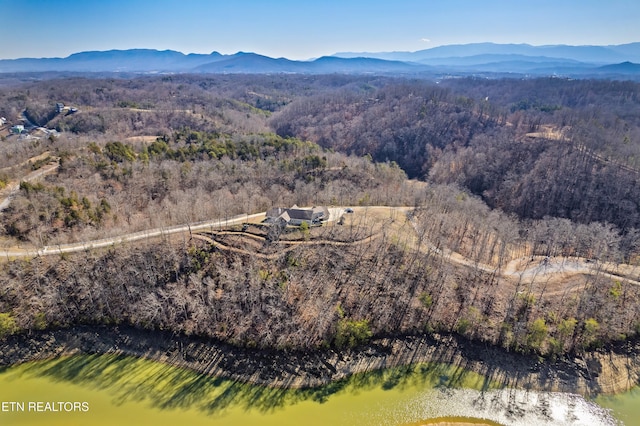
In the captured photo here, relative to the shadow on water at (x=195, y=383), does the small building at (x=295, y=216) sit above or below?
above

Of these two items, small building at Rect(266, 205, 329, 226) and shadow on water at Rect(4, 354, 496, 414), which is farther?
small building at Rect(266, 205, 329, 226)

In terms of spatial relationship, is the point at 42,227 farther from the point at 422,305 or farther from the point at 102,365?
the point at 422,305

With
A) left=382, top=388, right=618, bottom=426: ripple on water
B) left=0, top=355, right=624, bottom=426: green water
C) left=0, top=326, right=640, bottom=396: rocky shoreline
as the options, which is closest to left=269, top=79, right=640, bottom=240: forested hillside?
left=0, top=326, right=640, bottom=396: rocky shoreline

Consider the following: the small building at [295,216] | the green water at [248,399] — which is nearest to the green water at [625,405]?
the green water at [248,399]

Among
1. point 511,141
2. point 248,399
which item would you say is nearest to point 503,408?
point 248,399

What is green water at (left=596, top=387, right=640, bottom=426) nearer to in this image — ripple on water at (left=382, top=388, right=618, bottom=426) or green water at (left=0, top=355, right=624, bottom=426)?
ripple on water at (left=382, top=388, right=618, bottom=426)

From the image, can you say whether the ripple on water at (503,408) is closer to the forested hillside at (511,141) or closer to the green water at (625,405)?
the green water at (625,405)
